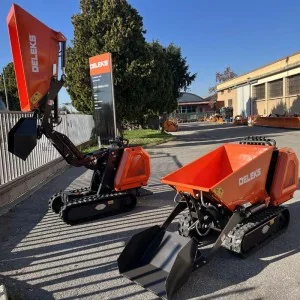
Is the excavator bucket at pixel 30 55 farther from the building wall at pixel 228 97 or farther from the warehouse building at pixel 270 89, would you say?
the building wall at pixel 228 97

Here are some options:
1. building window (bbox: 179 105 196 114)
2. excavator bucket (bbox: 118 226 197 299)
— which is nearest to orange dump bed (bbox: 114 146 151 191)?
excavator bucket (bbox: 118 226 197 299)

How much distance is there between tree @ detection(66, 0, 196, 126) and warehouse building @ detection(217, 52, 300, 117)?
1925 centimetres

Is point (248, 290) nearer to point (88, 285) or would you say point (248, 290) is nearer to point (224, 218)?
point (224, 218)

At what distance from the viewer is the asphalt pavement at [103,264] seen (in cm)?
339

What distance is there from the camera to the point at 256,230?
417 cm

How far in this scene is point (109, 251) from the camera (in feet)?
14.5

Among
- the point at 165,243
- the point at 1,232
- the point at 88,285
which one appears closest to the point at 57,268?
the point at 88,285

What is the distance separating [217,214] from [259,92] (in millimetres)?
39732

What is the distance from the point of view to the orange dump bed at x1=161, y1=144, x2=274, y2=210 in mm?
4023

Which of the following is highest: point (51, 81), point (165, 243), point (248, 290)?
point (51, 81)

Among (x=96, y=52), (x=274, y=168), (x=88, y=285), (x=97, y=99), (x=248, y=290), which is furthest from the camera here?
(x=96, y=52)

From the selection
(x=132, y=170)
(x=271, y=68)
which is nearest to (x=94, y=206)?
(x=132, y=170)

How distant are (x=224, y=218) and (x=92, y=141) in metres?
13.8

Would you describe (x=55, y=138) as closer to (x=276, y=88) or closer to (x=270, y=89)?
(x=276, y=88)
